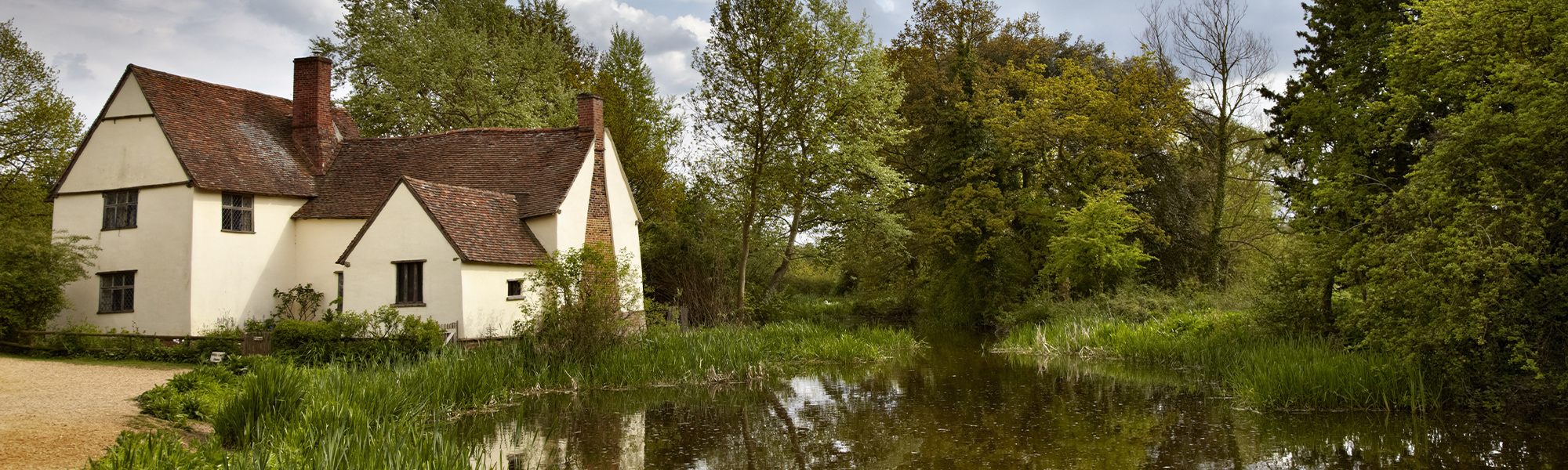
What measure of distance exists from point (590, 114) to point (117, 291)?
37.9 feet

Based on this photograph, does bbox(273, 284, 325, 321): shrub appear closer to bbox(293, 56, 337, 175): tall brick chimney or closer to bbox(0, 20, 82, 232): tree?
bbox(293, 56, 337, 175): tall brick chimney

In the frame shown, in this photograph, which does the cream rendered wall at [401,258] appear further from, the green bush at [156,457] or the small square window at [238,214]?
the green bush at [156,457]

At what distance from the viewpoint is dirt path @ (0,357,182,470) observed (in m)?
7.64

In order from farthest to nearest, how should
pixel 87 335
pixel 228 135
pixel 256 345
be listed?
pixel 228 135, pixel 87 335, pixel 256 345

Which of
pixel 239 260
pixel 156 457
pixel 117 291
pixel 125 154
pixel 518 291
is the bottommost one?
pixel 156 457

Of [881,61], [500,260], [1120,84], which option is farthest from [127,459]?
[1120,84]

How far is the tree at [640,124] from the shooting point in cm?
3100

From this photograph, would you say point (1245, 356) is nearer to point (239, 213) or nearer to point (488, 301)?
point (488, 301)

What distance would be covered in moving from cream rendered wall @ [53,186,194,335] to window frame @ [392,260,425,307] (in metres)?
4.54

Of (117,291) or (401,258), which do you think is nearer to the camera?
(401,258)

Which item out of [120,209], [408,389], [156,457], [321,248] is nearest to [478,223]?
[321,248]

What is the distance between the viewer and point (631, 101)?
32.2m

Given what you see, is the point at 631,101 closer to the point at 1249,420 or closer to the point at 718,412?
the point at 718,412

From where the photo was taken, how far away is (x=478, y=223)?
65.3ft
